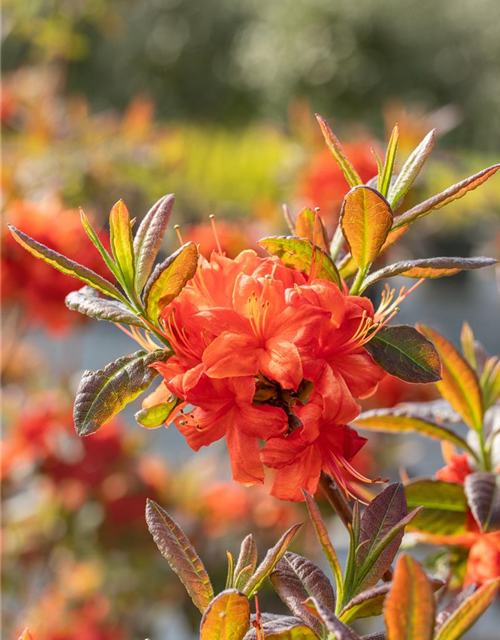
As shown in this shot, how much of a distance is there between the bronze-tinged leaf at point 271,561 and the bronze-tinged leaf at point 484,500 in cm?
18

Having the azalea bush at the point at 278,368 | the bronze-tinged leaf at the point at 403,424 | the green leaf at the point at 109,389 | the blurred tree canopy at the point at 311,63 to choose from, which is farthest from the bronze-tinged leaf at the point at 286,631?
the blurred tree canopy at the point at 311,63

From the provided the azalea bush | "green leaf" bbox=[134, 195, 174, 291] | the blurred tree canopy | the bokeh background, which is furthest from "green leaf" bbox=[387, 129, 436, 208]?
the blurred tree canopy

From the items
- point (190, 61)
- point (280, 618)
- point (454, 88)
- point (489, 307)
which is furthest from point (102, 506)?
point (190, 61)

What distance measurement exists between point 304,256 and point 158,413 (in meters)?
0.10

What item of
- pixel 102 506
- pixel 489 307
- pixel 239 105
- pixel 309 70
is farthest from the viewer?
pixel 239 105

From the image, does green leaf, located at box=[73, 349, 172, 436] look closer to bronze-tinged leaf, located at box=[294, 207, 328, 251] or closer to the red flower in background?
bronze-tinged leaf, located at box=[294, 207, 328, 251]

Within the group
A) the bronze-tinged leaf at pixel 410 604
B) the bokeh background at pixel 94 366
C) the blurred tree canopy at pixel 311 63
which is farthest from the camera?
the blurred tree canopy at pixel 311 63

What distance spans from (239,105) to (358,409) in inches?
380

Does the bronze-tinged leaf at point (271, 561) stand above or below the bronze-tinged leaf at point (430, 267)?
below

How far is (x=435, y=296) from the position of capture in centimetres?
448

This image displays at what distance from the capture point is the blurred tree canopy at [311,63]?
8.38 metres

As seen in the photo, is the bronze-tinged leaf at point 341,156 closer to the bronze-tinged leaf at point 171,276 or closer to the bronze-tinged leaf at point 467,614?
the bronze-tinged leaf at point 171,276

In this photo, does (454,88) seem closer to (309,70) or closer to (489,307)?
(309,70)

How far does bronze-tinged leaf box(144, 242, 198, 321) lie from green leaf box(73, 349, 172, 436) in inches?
1.1
